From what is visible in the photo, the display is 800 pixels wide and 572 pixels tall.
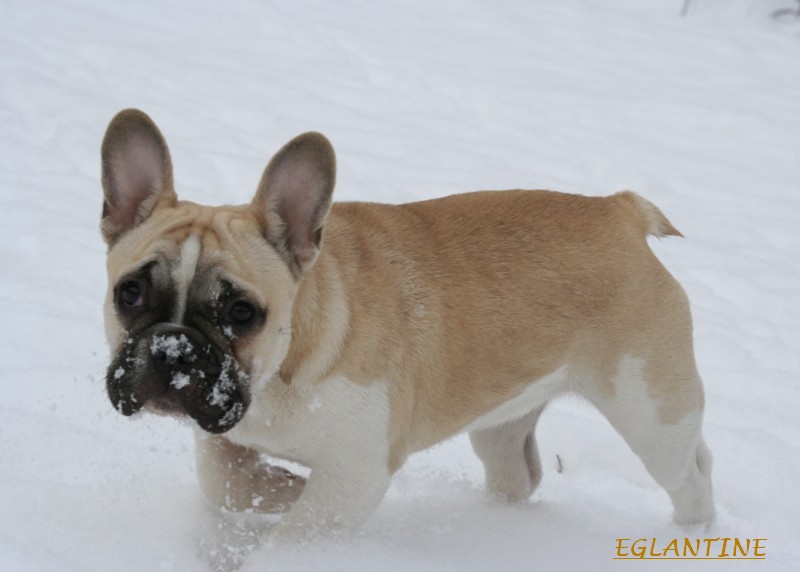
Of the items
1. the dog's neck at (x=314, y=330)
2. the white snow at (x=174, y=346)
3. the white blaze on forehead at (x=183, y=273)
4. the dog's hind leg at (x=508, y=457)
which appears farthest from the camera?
the dog's hind leg at (x=508, y=457)

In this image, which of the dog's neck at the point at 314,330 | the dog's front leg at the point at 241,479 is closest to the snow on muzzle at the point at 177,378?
the dog's neck at the point at 314,330

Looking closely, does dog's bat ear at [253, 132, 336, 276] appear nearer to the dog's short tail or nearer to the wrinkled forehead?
the wrinkled forehead

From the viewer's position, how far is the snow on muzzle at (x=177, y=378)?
2.92 metres

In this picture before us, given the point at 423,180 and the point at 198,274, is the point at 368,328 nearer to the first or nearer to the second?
the point at 198,274

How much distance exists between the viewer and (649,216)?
4.37 metres

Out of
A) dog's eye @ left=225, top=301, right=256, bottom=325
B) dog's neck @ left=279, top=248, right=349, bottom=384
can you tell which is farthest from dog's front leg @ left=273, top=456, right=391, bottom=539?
dog's eye @ left=225, top=301, right=256, bottom=325

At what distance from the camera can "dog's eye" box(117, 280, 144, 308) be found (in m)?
3.10

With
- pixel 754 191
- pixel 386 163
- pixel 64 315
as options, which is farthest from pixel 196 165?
pixel 754 191

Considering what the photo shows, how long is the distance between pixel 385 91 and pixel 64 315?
549cm

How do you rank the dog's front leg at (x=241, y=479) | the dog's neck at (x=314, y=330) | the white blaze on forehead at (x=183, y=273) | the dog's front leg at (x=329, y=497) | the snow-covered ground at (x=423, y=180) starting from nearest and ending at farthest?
the white blaze on forehead at (x=183, y=273), the dog's neck at (x=314, y=330), the dog's front leg at (x=329, y=497), the dog's front leg at (x=241, y=479), the snow-covered ground at (x=423, y=180)

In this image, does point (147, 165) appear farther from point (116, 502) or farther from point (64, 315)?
point (64, 315)

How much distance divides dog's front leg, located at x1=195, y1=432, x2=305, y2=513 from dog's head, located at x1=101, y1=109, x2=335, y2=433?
2.16 ft

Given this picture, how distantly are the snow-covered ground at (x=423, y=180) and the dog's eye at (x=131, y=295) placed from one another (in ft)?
2.30

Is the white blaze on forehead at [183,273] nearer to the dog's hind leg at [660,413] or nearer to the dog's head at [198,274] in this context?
the dog's head at [198,274]
